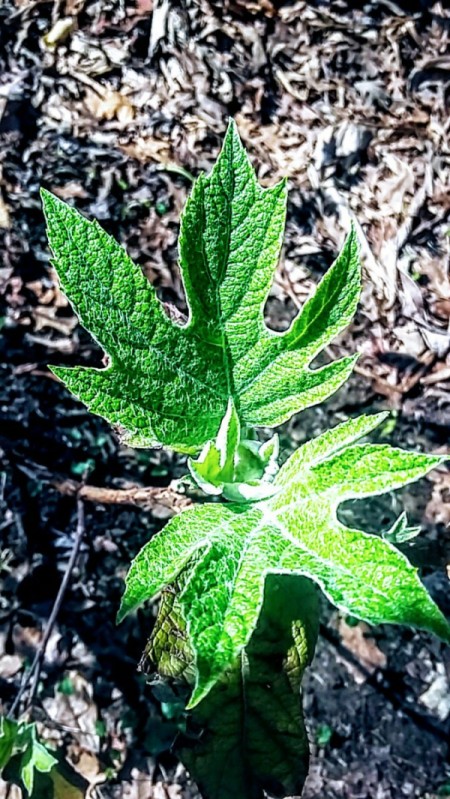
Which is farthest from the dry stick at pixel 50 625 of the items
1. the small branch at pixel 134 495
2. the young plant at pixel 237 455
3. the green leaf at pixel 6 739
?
the young plant at pixel 237 455

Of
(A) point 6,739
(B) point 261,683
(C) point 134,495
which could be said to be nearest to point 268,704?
(B) point 261,683

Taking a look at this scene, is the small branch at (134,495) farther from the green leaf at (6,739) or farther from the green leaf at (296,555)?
the green leaf at (6,739)

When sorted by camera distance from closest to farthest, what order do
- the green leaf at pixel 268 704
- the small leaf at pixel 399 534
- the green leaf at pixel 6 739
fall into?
the green leaf at pixel 268 704 → the small leaf at pixel 399 534 → the green leaf at pixel 6 739

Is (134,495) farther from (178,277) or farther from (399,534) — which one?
(178,277)

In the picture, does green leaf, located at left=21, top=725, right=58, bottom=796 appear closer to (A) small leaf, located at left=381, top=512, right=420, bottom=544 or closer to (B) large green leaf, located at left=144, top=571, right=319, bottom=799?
(B) large green leaf, located at left=144, top=571, right=319, bottom=799

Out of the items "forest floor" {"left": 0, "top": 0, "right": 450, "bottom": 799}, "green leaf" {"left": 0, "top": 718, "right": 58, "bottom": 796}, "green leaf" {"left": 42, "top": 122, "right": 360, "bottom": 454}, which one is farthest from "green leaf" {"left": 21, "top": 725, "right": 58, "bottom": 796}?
"green leaf" {"left": 42, "top": 122, "right": 360, "bottom": 454}

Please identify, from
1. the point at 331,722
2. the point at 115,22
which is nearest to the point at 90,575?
the point at 331,722

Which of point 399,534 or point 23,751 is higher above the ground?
point 399,534
